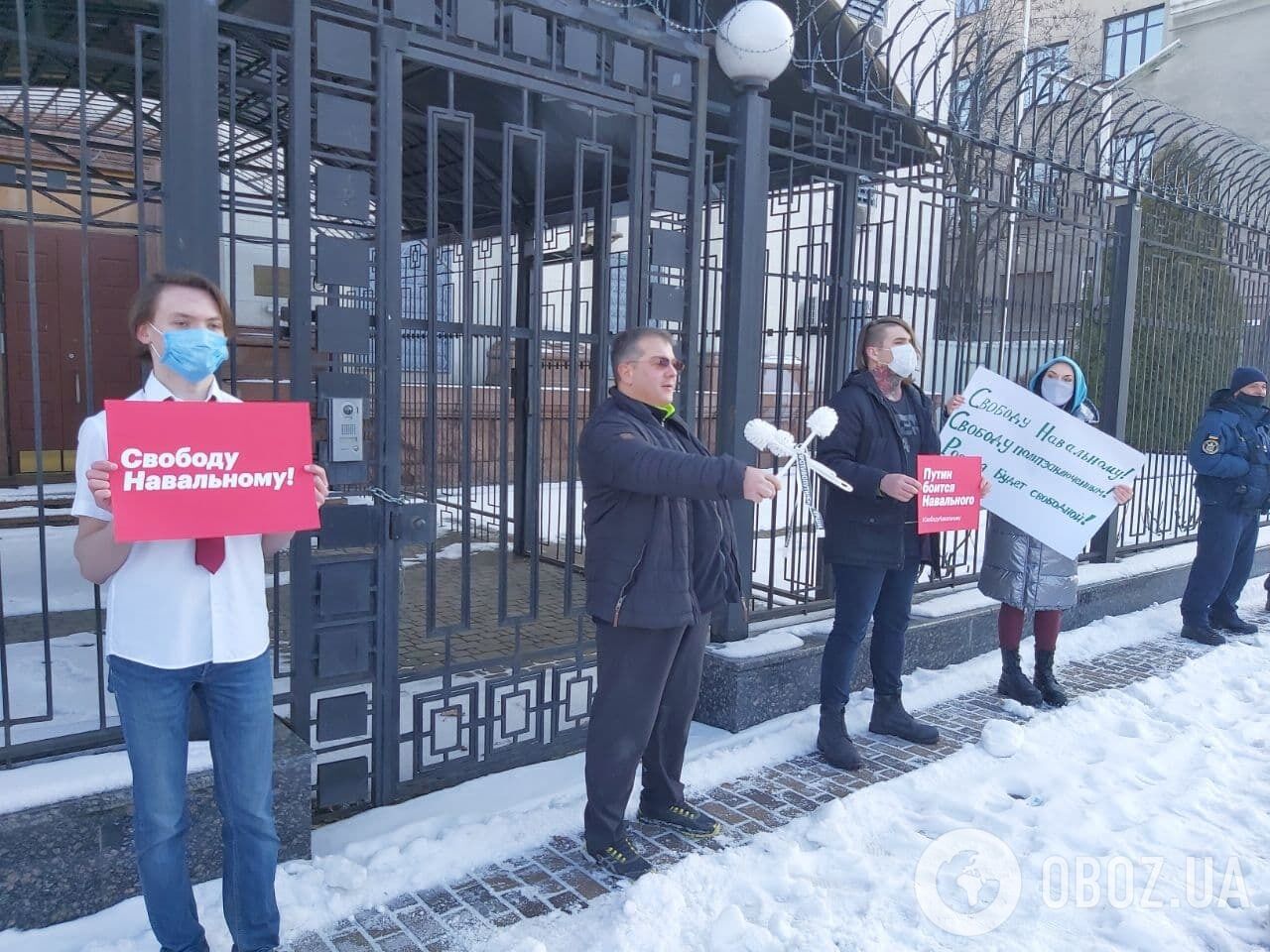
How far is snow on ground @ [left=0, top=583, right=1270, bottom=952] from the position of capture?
2771 millimetres

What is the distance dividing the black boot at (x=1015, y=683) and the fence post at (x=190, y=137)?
4429mm

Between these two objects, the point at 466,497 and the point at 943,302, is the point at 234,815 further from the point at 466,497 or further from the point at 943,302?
the point at 943,302

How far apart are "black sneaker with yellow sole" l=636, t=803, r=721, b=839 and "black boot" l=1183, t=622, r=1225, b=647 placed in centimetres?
476

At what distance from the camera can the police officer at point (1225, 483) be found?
241 inches

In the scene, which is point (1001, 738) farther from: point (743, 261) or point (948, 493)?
point (743, 261)

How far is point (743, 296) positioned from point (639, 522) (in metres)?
1.92

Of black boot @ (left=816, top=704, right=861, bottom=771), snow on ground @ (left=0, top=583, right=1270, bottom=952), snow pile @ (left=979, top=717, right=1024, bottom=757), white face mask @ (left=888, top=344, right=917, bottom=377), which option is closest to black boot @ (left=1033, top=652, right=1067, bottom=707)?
snow on ground @ (left=0, top=583, right=1270, bottom=952)

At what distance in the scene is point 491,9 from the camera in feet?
11.7

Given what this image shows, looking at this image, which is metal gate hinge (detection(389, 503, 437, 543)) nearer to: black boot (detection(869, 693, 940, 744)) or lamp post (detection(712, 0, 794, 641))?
lamp post (detection(712, 0, 794, 641))

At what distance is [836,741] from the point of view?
13.5 ft

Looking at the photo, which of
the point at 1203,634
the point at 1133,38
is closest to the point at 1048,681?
the point at 1203,634

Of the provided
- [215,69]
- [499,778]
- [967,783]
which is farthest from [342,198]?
[967,783]

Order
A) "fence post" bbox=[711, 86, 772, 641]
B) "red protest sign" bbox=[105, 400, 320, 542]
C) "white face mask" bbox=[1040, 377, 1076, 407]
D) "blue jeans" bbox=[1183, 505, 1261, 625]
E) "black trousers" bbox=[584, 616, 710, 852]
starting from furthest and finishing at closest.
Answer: "blue jeans" bbox=[1183, 505, 1261, 625], "white face mask" bbox=[1040, 377, 1076, 407], "fence post" bbox=[711, 86, 772, 641], "black trousers" bbox=[584, 616, 710, 852], "red protest sign" bbox=[105, 400, 320, 542]

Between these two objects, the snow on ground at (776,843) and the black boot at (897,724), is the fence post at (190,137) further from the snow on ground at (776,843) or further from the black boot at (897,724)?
the black boot at (897,724)
